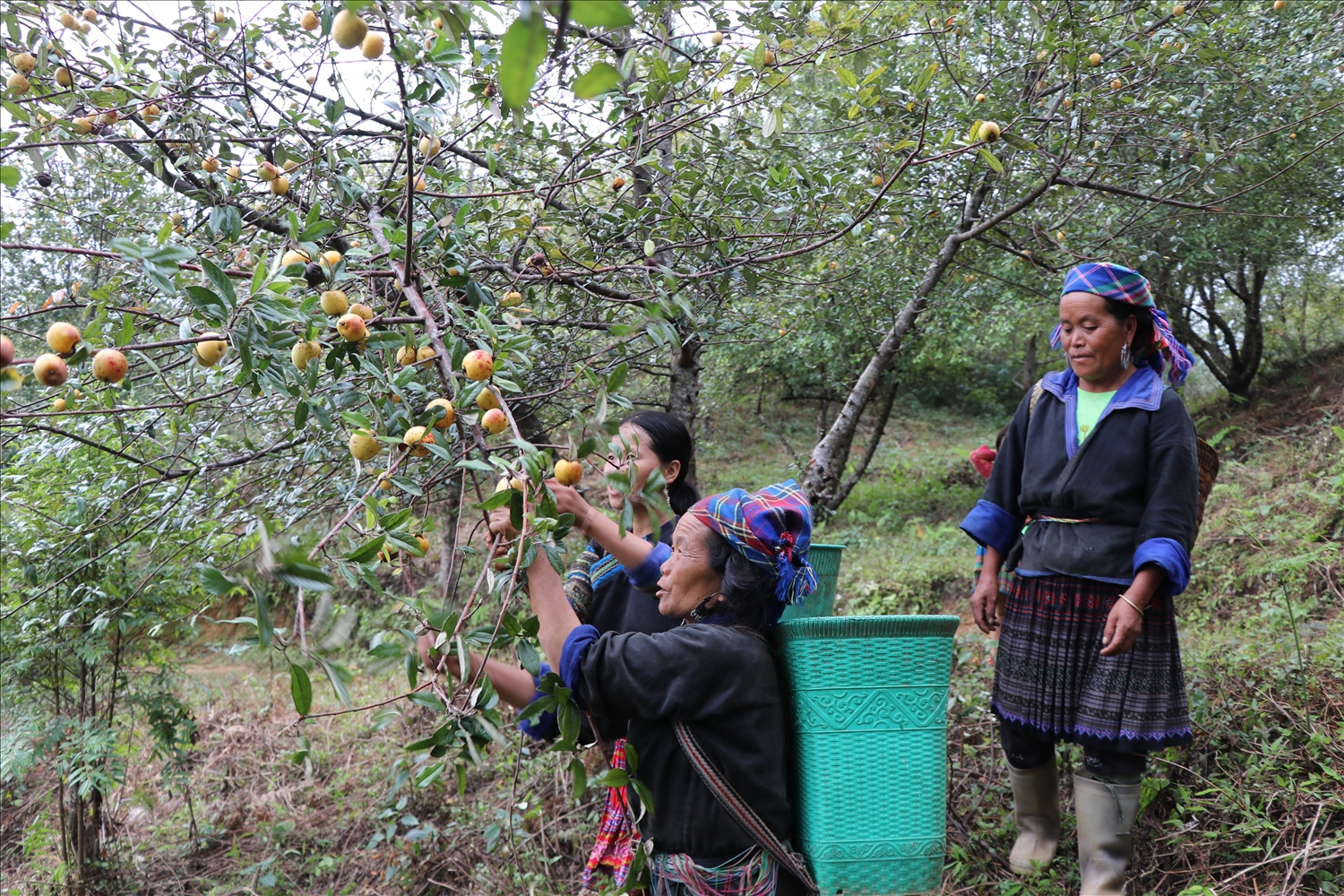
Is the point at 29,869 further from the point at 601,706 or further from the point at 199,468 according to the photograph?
the point at 601,706

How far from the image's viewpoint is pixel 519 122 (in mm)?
1621

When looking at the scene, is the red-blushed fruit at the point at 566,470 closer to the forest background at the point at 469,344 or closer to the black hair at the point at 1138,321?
the forest background at the point at 469,344

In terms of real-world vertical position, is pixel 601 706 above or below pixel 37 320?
below

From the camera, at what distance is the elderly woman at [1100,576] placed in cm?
208

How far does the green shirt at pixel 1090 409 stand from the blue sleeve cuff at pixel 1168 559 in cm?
33

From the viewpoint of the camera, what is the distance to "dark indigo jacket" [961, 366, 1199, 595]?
208 cm

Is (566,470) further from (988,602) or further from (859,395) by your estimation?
(859,395)

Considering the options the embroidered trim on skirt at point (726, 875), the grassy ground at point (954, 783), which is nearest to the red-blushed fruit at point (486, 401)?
the grassy ground at point (954, 783)

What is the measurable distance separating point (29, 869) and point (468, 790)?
179 cm

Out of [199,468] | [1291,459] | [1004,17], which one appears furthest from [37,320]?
[1291,459]

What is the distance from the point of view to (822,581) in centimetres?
246

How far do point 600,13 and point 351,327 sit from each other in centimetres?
89

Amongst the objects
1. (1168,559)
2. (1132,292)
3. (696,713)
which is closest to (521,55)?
(696,713)

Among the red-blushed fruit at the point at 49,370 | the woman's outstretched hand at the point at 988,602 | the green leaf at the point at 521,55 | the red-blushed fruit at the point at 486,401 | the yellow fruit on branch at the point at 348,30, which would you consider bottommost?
the woman's outstretched hand at the point at 988,602
